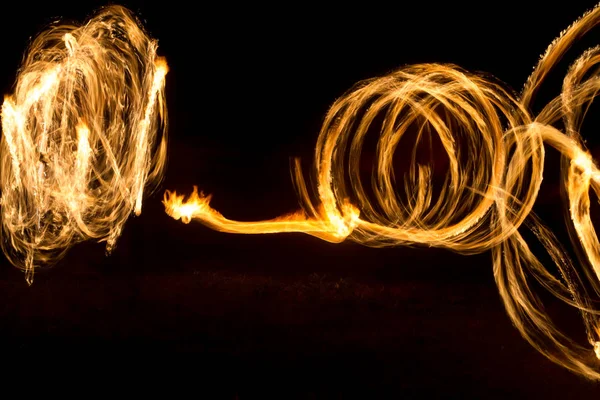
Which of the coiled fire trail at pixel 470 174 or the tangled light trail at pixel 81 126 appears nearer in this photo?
the coiled fire trail at pixel 470 174

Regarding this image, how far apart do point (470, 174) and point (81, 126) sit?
16.7 ft

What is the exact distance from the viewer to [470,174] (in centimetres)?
818

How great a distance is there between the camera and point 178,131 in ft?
33.1

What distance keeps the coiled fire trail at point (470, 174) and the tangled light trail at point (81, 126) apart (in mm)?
1326

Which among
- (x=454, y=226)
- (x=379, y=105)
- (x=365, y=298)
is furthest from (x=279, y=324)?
(x=379, y=105)

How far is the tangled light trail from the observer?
26.4ft

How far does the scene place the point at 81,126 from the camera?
8102mm

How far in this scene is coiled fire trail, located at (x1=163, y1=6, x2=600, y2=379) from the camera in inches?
249

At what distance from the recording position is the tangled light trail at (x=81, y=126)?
8.04 metres

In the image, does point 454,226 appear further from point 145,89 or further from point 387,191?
point 145,89

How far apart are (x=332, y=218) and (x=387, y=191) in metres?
0.86

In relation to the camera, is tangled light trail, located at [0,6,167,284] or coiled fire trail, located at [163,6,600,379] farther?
tangled light trail, located at [0,6,167,284]

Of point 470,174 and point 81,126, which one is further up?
point 81,126

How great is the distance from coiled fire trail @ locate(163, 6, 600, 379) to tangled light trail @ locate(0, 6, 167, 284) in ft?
4.35
